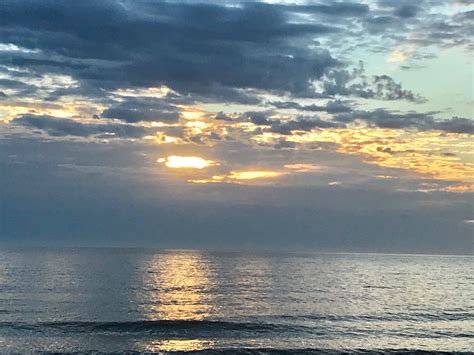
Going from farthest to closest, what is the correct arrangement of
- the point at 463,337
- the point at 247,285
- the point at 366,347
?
the point at 247,285
the point at 463,337
the point at 366,347

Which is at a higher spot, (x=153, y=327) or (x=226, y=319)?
(x=153, y=327)

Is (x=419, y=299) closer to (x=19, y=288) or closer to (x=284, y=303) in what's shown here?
(x=284, y=303)

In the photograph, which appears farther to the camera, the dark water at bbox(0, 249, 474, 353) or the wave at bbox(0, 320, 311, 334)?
the wave at bbox(0, 320, 311, 334)

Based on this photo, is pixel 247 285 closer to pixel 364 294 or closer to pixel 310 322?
pixel 364 294

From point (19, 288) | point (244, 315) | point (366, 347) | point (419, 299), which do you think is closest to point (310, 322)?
point (244, 315)

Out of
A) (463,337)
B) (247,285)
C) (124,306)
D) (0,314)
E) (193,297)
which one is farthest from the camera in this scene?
(247,285)

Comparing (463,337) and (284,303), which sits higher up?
(463,337)

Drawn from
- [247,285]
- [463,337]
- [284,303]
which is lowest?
[247,285]

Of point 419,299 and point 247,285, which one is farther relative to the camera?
point 247,285

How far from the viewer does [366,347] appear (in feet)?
137

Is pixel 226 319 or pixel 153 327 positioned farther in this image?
pixel 226 319

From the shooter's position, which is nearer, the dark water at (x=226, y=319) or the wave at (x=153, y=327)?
the dark water at (x=226, y=319)

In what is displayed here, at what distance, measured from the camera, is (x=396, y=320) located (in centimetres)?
5572

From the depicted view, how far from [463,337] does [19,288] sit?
61.1m
